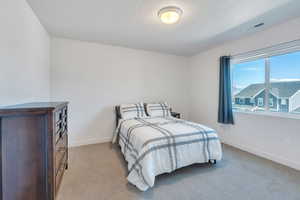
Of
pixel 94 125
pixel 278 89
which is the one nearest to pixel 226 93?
pixel 278 89

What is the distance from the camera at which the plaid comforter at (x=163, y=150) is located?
1.81 meters

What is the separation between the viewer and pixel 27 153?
125cm

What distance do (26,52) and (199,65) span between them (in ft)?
12.3

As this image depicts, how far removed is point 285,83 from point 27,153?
11.8 ft

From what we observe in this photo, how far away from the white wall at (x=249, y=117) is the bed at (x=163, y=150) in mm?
1070

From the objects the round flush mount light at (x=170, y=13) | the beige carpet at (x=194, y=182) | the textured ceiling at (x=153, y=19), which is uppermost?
the textured ceiling at (x=153, y=19)

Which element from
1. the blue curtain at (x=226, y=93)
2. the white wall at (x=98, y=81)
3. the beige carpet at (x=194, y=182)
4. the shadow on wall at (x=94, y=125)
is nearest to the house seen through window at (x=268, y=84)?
the blue curtain at (x=226, y=93)

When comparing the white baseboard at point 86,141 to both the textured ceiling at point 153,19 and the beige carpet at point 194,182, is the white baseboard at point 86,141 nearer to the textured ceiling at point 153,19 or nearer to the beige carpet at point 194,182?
the beige carpet at point 194,182

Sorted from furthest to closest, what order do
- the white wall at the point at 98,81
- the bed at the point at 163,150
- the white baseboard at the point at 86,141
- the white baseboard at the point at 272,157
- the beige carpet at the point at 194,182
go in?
1. the white baseboard at the point at 86,141
2. the white wall at the point at 98,81
3. the white baseboard at the point at 272,157
4. the bed at the point at 163,150
5. the beige carpet at the point at 194,182

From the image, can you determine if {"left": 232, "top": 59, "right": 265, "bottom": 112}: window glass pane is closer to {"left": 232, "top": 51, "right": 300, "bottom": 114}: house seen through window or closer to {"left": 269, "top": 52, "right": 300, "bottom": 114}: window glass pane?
{"left": 232, "top": 51, "right": 300, "bottom": 114}: house seen through window

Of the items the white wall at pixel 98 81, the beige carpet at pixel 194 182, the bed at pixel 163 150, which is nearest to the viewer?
the beige carpet at pixel 194 182

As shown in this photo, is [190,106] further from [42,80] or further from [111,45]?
[42,80]

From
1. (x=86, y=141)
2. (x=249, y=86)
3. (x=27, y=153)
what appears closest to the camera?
(x=27, y=153)

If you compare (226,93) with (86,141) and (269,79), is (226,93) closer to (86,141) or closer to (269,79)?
(269,79)
